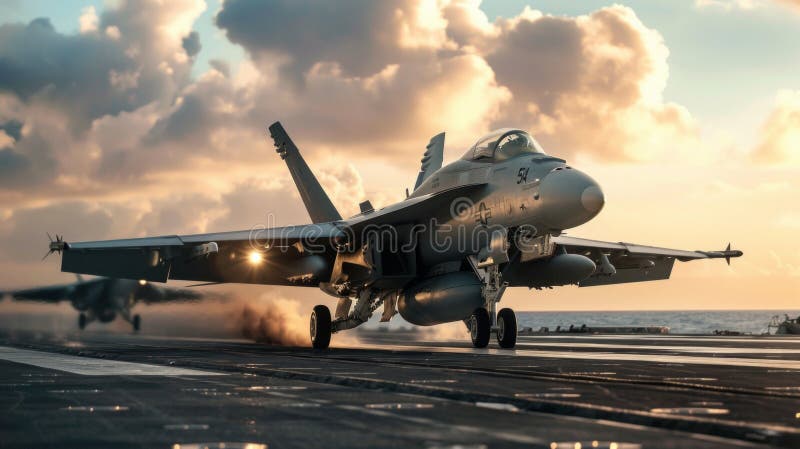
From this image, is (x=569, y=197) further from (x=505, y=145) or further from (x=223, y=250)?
(x=223, y=250)

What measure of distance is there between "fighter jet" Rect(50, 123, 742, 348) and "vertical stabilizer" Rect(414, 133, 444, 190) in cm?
4

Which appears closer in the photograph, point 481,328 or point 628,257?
point 481,328

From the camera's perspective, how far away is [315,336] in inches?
1054

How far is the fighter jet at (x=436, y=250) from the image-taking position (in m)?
21.3

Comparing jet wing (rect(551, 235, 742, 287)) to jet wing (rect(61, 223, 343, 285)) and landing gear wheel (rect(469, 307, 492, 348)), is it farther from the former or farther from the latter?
jet wing (rect(61, 223, 343, 285))

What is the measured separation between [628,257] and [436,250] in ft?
35.0

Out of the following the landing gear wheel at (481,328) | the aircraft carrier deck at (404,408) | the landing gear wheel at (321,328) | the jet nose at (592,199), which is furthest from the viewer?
the landing gear wheel at (321,328)

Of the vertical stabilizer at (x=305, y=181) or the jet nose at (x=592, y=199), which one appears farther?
the vertical stabilizer at (x=305, y=181)

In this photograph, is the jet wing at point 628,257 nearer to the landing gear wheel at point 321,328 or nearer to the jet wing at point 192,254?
the landing gear wheel at point 321,328

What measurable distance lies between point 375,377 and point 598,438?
5843mm

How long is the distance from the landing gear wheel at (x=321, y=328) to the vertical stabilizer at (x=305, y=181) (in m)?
6.46

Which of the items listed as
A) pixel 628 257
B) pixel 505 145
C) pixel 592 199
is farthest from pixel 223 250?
pixel 628 257

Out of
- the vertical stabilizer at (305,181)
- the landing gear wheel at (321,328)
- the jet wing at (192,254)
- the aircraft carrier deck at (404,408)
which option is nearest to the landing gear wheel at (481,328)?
the jet wing at (192,254)

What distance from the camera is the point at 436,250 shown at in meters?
24.3
